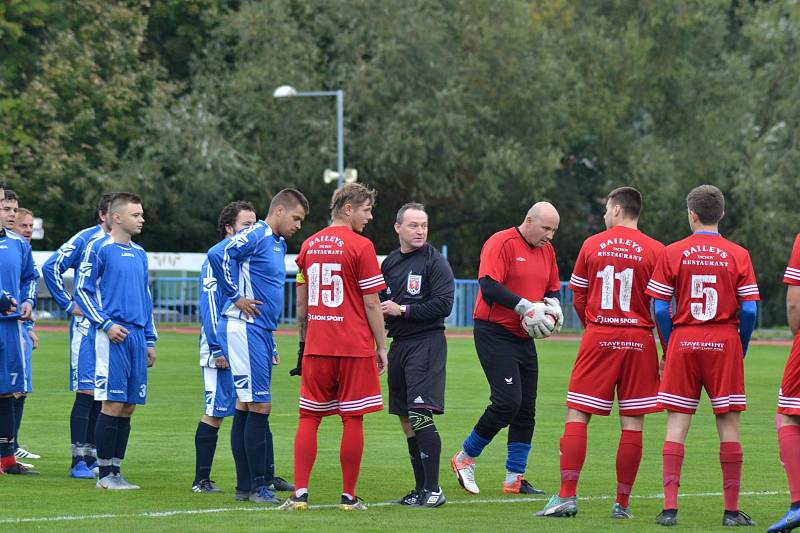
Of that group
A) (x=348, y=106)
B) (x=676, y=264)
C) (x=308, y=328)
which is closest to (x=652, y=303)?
(x=676, y=264)

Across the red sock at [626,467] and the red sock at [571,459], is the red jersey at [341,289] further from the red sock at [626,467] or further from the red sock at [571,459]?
the red sock at [626,467]

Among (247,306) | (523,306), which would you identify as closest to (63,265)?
(247,306)

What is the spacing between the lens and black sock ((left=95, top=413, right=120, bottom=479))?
11.3 metres

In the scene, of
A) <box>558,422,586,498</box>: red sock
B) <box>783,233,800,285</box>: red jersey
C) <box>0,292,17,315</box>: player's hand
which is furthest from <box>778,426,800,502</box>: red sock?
<box>0,292,17,315</box>: player's hand

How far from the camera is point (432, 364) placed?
10.8 metres

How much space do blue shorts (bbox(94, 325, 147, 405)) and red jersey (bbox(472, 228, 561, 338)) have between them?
283 cm

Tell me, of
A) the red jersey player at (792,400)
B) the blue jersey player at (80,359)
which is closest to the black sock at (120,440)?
the blue jersey player at (80,359)

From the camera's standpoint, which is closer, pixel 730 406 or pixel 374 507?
pixel 730 406

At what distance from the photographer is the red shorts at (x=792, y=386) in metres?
9.34

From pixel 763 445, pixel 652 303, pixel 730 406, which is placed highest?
pixel 652 303

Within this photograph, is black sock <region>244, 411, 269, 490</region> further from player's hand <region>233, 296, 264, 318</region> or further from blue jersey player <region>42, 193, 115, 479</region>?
blue jersey player <region>42, 193, 115, 479</region>

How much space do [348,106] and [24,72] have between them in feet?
34.0

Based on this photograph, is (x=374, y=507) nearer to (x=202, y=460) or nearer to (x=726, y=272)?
(x=202, y=460)

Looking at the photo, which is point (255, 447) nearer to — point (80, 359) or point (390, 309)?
point (390, 309)
